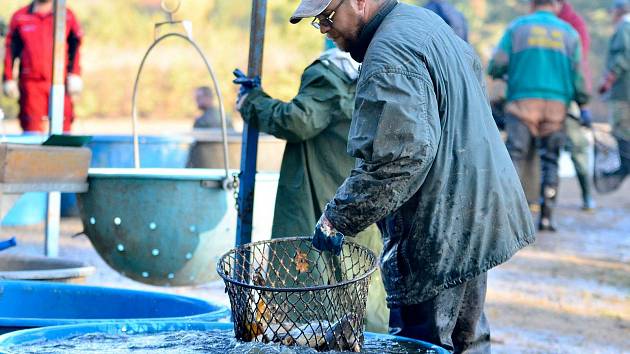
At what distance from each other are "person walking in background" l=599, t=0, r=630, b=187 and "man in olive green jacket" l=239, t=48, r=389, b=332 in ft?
27.4

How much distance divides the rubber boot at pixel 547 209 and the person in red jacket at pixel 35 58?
470 cm

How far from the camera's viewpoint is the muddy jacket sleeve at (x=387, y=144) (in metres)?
3.36

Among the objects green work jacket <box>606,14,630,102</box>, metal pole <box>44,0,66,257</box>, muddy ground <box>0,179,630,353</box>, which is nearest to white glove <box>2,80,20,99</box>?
muddy ground <box>0,179,630,353</box>

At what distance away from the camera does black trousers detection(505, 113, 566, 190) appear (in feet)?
35.8

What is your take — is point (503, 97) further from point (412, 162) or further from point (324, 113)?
point (412, 162)

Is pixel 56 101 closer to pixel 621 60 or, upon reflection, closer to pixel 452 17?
pixel 452 17

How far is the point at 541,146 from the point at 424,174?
774cm

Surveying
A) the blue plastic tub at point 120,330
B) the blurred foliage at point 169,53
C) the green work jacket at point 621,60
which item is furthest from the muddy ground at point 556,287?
the blurred foliage at point 169,53

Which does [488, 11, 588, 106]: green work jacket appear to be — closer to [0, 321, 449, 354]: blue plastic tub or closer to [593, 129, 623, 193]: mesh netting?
[593, 129, 623, 193]: mesh netting

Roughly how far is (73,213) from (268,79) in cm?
1559

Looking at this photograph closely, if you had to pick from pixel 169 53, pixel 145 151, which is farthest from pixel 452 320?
pixel 169 53

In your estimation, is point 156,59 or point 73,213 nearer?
point 73,213

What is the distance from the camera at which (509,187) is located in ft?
12.3

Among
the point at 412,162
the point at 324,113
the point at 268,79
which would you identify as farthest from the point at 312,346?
the point at 268,79
